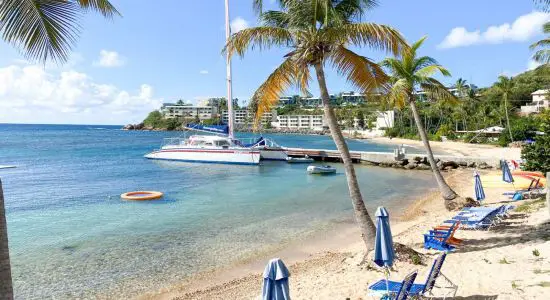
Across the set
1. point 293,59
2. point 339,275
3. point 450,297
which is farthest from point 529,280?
point 293,59

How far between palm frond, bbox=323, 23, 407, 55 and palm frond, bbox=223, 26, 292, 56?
1148mm

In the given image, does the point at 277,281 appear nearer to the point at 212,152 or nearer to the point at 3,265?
the point at 3,265

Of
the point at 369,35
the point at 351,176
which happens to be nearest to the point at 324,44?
the point at 369,35

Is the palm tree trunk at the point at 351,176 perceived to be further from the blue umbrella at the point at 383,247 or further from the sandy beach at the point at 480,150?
the sandy beach at the point at 480,150

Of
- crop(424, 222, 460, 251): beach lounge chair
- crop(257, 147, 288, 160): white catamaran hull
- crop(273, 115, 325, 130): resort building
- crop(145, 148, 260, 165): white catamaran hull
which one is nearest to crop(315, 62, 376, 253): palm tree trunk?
crop(424, 222, 460, 251): beach lounge chair

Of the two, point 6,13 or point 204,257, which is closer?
point 6,13

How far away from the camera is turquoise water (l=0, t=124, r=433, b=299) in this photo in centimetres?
1139

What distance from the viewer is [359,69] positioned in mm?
10023

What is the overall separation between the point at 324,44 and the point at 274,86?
1.65 metres

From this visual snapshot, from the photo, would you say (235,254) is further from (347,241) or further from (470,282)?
(470,282)

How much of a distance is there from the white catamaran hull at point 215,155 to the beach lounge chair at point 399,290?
3467cm

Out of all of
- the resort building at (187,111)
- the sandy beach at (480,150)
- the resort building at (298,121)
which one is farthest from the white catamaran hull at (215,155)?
the resort building at (187,111)

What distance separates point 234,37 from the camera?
9672mm

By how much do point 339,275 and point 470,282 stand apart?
107 inches
